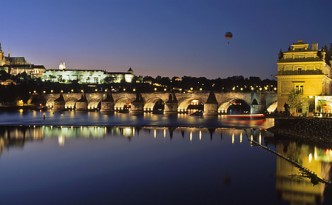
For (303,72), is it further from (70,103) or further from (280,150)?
(70,103)

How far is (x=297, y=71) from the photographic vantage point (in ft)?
143

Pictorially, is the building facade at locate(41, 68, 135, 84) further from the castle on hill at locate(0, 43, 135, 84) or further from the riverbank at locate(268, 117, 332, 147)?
the riverbank at locate(268, 117, 332, 147)

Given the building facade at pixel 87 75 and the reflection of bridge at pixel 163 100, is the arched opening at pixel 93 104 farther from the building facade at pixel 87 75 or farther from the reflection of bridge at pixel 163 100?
the building facade at pixel 87 75

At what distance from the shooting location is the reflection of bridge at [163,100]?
65500 mm

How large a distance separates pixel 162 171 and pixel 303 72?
27531 mm

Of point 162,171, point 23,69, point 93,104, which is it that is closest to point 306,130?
point 162,171

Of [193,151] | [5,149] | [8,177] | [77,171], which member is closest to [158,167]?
[77,171]

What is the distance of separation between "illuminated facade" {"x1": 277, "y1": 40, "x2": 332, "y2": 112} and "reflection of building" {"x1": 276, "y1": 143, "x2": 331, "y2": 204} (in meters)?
18.6

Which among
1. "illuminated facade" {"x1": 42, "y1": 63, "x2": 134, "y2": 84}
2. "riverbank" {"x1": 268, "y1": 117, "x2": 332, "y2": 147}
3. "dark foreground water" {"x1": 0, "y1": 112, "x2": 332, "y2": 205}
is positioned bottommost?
"dark foreground water" {"x1": 0, "y1": 112, "x2": 332, "y2": 205}

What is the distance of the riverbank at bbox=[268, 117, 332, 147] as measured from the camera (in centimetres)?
2748

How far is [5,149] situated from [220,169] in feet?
56.5

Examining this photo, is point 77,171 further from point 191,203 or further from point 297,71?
point 297,71

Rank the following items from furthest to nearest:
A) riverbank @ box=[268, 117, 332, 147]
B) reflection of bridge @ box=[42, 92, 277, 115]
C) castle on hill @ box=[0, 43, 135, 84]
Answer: castle on hill @ box=[0, 43, 135, 84] < reflection of bridge @ box=[42, 92, 277, 115] < riverbank @ box=[268, 117, 332, 147]

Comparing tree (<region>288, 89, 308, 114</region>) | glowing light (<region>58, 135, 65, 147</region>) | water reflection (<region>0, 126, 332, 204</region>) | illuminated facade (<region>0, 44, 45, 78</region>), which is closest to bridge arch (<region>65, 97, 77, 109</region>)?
water reflection (<region>0, 126, 332, 204</region>)
